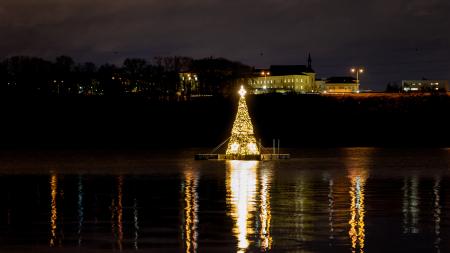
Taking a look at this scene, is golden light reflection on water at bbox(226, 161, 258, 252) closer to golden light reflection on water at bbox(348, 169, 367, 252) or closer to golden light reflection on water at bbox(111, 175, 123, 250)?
golden light reflection on water at bbox(348, 169, 367, 252)

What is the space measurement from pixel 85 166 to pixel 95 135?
5052 cm

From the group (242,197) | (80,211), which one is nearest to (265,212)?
(242,197)

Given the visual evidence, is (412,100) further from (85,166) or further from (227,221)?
(227,221)

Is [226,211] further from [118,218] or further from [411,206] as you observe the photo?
[411,206]

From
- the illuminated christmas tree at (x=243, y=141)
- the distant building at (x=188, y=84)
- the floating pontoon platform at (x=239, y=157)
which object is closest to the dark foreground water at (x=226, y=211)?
the illuminated christmas tree at (x=243, y=141)

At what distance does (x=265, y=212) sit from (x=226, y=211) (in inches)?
45.3

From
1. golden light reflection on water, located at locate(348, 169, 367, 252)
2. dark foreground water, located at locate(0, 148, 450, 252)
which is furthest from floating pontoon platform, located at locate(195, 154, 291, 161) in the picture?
golden light reflection on water, located at locate(348, 169, 367, 252)

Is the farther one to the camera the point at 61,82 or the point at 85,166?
the point at 61,82

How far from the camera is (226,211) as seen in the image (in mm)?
24172

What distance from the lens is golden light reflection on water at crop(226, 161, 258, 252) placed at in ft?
65.4

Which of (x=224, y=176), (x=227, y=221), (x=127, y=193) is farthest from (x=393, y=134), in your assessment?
(x=227, y=221)

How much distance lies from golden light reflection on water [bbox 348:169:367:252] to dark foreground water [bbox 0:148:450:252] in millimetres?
25

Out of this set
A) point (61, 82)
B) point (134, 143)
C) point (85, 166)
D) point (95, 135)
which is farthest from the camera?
point (61, 82)

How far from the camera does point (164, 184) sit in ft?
112
